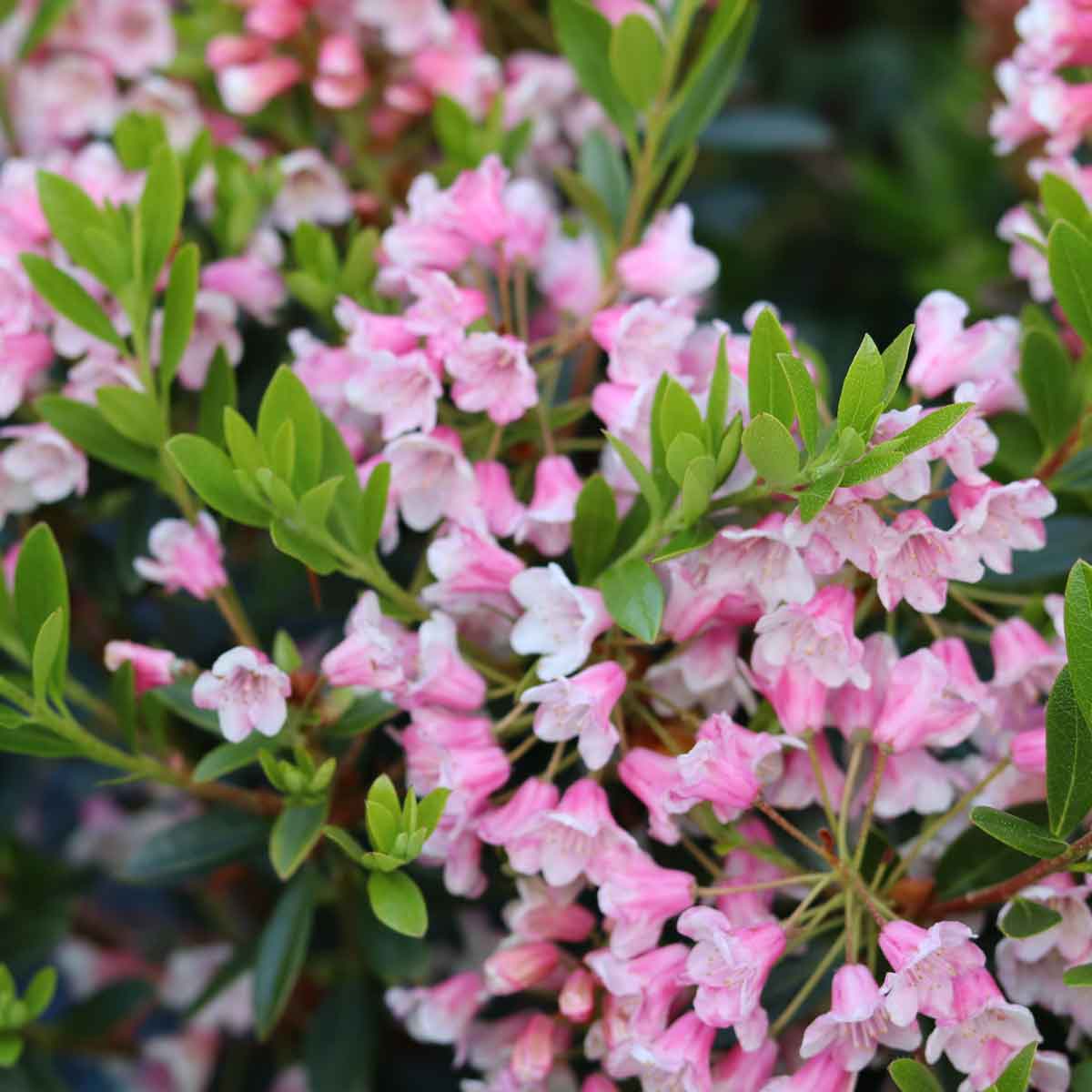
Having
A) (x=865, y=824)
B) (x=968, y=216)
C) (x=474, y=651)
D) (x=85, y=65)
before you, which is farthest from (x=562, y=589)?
(x=968, y=216)

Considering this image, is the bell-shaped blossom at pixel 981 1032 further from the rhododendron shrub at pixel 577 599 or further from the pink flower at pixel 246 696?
the pink flower at pixel 246 696

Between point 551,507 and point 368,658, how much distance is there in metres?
0.15

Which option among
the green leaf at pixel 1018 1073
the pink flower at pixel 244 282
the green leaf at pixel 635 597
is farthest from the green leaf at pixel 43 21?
the green leaf at pixel 1018 1073

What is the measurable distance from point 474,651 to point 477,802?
0.11 m

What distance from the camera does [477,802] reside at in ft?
2.71

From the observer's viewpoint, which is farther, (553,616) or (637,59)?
(637,59)

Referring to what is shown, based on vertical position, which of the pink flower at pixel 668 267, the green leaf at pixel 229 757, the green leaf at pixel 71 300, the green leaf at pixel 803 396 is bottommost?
the green leaf at pixel 229 757

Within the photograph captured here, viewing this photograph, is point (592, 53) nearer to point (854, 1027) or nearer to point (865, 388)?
point (865, 388)

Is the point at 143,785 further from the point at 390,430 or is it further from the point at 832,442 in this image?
the point at 832,442

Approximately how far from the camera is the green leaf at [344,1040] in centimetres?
107

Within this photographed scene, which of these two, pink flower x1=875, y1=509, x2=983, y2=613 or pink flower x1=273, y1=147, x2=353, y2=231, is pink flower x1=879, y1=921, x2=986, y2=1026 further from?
pink flower x1=273, y1=147, x2=353, y2=231

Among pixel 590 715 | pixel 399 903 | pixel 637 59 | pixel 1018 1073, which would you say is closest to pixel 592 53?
pixel 637 59

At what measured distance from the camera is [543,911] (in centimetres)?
85

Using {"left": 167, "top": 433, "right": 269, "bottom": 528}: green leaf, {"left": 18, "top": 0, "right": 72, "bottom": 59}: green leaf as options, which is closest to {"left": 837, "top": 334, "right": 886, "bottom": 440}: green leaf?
{"left": 167, "top": 433, "right": 269, "bottom": 528}: green leaf
